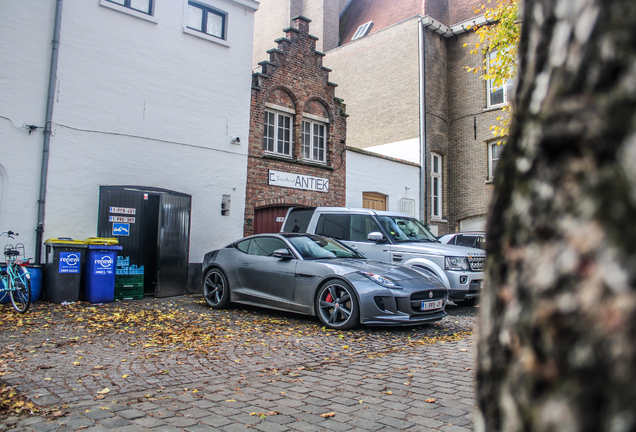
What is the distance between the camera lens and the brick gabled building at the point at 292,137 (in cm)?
1493

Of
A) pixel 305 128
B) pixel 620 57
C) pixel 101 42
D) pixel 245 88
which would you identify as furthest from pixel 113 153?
pixel 620 57

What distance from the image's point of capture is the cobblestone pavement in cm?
352

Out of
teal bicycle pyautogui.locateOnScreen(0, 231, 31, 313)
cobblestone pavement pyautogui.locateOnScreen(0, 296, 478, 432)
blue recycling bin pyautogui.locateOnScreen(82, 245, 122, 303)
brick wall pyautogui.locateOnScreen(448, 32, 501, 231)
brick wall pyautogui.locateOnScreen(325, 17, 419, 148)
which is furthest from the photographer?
brick wall pyautogui.locateOnScreen(325, 17, 419, 148)

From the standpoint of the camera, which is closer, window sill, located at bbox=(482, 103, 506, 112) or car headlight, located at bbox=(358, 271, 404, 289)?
car headlight, located at bbox=(358, 271, 404, 289)

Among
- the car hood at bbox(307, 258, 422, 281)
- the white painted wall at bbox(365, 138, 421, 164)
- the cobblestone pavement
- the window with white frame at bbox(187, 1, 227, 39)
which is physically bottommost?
the cobblestone pavement

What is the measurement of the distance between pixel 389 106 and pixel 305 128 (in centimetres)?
669

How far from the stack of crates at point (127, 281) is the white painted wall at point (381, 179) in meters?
8.04

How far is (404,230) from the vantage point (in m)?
10.8

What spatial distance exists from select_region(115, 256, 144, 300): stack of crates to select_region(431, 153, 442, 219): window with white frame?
44.5 feet

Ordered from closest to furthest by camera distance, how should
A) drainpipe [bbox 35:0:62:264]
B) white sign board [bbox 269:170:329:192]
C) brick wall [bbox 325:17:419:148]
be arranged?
drainpipe [bbox 35:0:62:264], white sign board [bbox 269:170:329:192], brick wall [bbox 325:17:419:148]

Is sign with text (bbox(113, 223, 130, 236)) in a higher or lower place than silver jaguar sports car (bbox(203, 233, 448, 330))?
higher

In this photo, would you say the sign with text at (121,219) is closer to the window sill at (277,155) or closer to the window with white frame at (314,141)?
the window sill at (277,155)

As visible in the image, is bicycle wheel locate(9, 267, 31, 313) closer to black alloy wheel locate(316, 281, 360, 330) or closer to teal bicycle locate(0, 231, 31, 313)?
teal bicycle locate(0, 231, 31, 313)

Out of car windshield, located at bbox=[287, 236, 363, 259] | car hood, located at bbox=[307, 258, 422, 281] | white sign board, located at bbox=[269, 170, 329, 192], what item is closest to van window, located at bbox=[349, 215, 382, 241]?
car windshield, located at bbox=[287, 236, 363, 259]
